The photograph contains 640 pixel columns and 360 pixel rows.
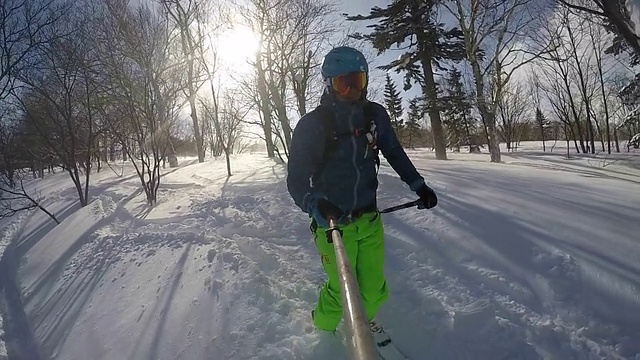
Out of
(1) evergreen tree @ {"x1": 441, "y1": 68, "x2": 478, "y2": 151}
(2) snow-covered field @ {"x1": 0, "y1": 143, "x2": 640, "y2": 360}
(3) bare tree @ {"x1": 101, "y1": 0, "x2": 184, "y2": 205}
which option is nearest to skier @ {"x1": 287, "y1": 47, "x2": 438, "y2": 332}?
(2) snow-covered field @ {"x1": 0, "y1": 143, "x2": 640, "y2": 360}

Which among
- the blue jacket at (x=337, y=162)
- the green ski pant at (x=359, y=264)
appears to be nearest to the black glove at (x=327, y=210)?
the blue jacket at (x=337, y=162)

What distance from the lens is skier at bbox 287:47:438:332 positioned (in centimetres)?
211

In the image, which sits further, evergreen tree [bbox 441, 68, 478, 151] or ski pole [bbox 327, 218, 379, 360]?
evergreen tree [bbox 441, 68, 478, 151]

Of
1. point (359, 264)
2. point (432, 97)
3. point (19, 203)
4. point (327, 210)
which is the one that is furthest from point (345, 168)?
point (432, 97)

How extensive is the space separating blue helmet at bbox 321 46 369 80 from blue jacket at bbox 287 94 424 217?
15 cm

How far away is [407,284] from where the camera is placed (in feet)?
9.89

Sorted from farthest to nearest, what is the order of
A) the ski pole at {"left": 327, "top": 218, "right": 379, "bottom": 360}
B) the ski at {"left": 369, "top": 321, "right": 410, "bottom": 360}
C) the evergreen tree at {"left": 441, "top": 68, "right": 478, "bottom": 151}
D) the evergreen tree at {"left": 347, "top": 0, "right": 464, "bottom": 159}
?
the evergreen tree at {"left": 441, "top": 68, "right": 478, "bottom": 151}
the evergreen tree at {"left": 347, "top": 0, "right": 464, "bottom": 159}
the ski at {"left": 369, "top": 321, "right": 410, "bottom": 360}
the ski pole at {"left": 327, "top": 218, "right": 379, "bottom": 360}

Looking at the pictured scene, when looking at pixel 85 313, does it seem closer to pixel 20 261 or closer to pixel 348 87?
pixel 348 87

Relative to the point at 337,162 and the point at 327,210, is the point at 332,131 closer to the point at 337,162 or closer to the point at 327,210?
the point at 337,162

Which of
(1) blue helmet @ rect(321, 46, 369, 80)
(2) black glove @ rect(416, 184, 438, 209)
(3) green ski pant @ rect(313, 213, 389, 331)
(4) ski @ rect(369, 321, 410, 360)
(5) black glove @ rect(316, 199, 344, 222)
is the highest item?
(1) blue helmet @ rect(321, 46, 369, 80)

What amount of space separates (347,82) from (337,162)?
1.55 ft

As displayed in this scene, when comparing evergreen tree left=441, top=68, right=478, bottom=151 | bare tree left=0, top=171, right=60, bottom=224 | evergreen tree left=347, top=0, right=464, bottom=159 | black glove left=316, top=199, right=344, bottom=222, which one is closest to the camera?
black glove left=316, top=199, right=344, bottom=222

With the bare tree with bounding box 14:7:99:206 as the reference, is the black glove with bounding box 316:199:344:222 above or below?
Result: below

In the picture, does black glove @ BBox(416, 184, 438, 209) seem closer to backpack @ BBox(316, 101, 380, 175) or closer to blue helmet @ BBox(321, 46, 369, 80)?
backpack @ BBox(316, 101, 380, 175)
